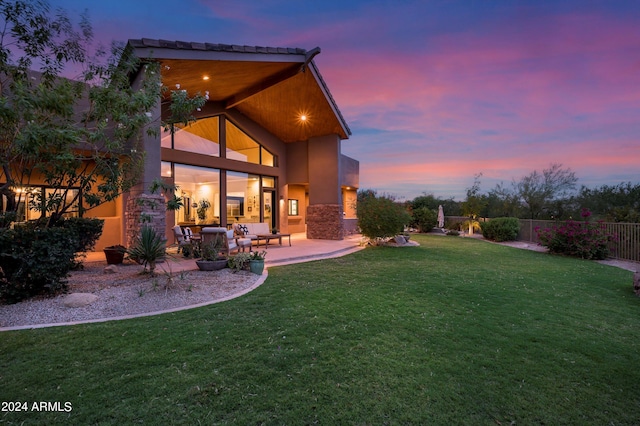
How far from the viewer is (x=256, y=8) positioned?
29.5 feet

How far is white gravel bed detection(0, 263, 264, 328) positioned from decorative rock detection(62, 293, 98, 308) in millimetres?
54

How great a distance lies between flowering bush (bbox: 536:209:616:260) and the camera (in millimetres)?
9469

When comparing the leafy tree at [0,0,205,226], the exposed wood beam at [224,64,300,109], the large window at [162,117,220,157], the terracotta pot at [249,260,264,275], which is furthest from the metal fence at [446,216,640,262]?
the large window at [162,117,220,157]

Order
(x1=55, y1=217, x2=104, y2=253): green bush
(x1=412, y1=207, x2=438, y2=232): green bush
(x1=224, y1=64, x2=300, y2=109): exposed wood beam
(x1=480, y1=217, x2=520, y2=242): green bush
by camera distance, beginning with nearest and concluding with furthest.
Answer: (x1=55, y1=217, x2=104, y2=253): green bush
(x1=224, y1=64, x2=300, y2=109): exposed wood beam
(x1=480, y1=217, x2=520, y2=242): green bush
(x1=412, y1=207, x2=438, y2=232): green bush

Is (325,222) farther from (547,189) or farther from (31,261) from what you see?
(547,189)

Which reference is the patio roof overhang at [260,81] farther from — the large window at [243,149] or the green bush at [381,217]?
the green bush at [381,217]

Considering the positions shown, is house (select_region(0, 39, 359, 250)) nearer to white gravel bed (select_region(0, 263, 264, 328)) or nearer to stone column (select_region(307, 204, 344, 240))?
stone column (select_region(307, 204, 344, 240))

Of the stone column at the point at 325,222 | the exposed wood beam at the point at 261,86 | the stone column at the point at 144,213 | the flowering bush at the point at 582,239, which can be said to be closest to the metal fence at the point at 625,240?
the flowering bush at the point at 582,239

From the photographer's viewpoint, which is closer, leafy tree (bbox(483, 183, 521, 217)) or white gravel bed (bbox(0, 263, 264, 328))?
white gravel bed (bbox(0, 263, 264, 328))

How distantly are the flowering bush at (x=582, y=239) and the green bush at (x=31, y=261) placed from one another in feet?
45.4

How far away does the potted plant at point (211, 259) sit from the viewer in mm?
6590

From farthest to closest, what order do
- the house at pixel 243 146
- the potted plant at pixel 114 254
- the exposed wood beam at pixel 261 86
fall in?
the exposed wood beam at pixel 261 86 → the house at pixel 243 146 → the potted plant at pixel 114 254

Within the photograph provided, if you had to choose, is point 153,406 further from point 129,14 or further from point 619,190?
point 619,190

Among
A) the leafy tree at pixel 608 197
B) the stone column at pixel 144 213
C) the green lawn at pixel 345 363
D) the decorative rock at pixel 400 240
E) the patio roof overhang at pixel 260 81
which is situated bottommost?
the green lawn at pixel 345 363
